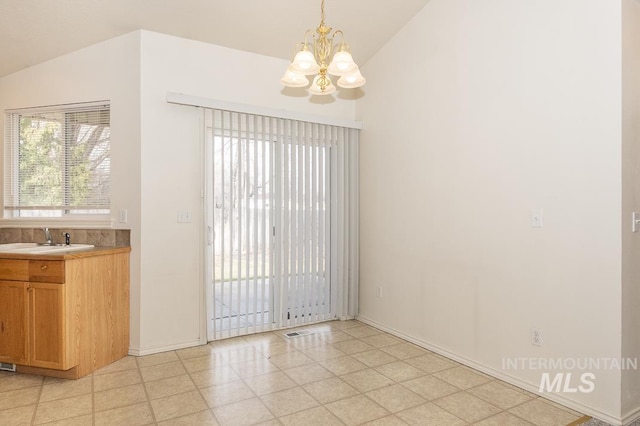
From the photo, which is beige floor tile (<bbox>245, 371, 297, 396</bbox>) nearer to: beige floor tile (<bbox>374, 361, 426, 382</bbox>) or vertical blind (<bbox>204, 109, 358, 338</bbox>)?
beige floor tile (<bbox>374, 361, 426, 382</bbox>)

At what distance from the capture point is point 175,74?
348cm

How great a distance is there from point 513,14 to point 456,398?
9.06 ft

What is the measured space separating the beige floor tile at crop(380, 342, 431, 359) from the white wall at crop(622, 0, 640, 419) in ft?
4.83

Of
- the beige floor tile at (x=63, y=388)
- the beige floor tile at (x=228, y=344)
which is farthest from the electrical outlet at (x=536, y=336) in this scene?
the beige floor tile at (x=63, y=388)

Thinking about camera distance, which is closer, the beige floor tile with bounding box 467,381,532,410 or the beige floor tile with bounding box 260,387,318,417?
the beige floor tile with bounding box 260,387,318,417

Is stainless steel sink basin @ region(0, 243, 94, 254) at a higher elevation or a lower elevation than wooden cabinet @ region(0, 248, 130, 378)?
higher

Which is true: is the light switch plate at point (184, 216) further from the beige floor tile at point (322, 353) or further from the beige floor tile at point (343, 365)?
the beige floor tile at point (343, 365)

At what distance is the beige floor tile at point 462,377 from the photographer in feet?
9.29

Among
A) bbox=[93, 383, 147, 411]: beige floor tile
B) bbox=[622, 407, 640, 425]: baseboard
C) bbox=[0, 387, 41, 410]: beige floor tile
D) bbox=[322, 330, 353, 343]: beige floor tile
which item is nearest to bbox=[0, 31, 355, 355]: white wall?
bbox=[93, 383, 147, 411]: beige floor tile

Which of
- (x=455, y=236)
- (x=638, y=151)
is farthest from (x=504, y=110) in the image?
(x=455, y=236)

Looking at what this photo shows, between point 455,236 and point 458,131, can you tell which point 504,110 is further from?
point 455,236

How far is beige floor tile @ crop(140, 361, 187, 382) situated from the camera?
2.92m

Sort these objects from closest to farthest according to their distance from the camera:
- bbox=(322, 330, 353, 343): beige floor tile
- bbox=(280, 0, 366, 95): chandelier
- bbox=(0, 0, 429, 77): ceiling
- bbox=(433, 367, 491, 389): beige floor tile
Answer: bbox=(280, 0, 366, 95): chandelier < bbox=(433, 367, 491, 389): beige floor tile < bbox=(0, 0, 429, 77): ceiling < bbox=(322, 330, 353, 343): beige floor tile

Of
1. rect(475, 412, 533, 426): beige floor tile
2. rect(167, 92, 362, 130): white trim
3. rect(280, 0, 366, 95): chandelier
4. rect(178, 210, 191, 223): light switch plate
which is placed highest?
rect(167, 92, 362, 130): white trim
